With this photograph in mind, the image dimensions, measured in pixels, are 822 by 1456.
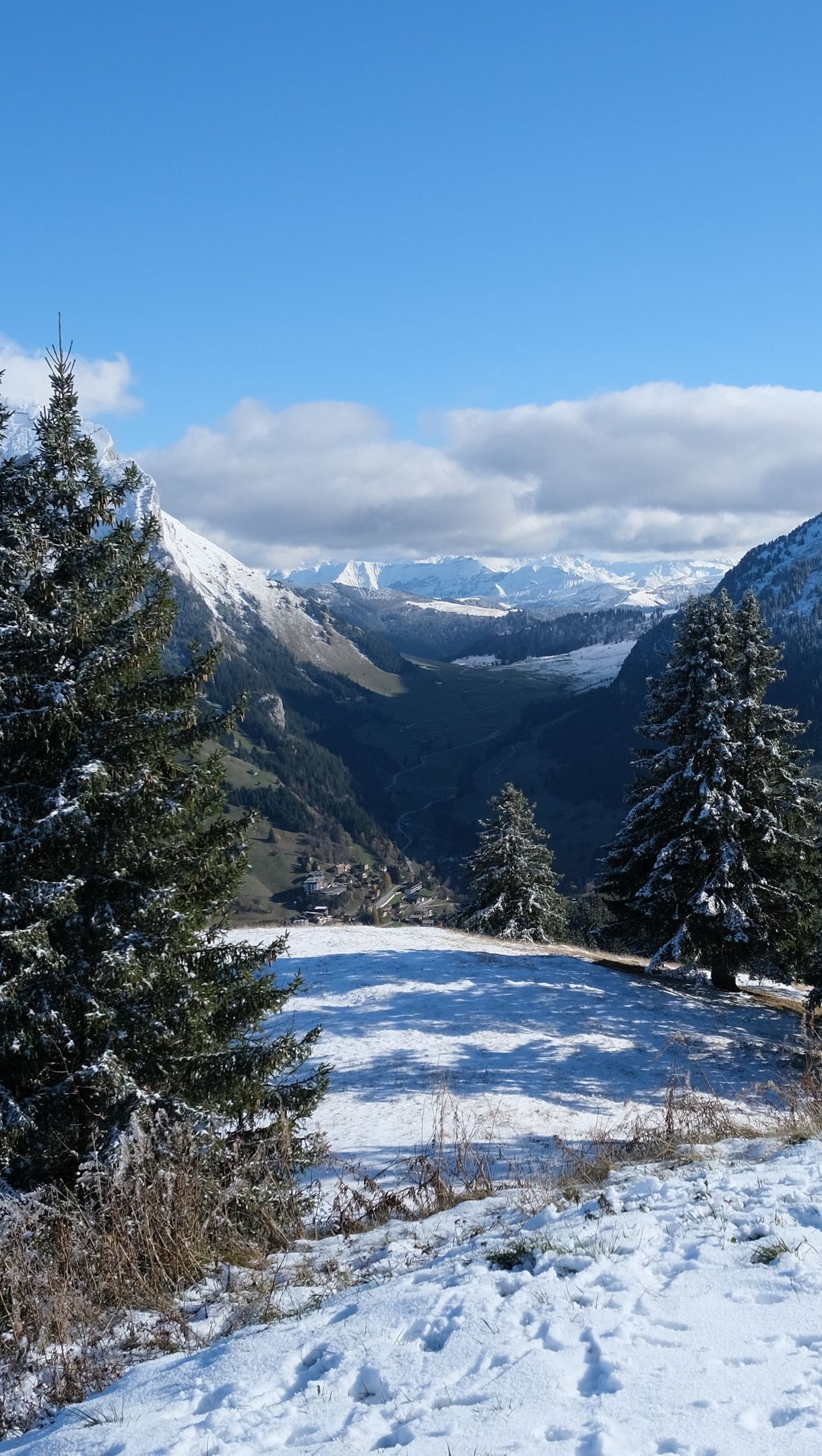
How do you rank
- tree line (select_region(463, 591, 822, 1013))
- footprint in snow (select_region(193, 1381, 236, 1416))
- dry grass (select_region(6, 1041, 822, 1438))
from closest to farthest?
footprint in snow (select_region(193, 1381, 236, 1416)), dry grass (select_region(6, 1041, 822, 1438)), tree line (select_region(463, 591, 822, 1013))

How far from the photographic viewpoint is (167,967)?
27.7 feet

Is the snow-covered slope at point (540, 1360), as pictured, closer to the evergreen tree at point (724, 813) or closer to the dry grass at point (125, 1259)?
the dry grass at point (125, 1259)

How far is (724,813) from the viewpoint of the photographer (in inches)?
833

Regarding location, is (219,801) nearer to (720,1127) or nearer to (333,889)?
(720,1127)

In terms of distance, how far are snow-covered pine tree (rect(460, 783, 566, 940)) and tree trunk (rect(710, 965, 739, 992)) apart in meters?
9.98

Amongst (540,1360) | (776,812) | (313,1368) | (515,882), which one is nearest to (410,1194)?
(313,1368)

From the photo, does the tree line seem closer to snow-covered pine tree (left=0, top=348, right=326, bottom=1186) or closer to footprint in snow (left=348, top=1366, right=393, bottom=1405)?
snow-covered pine tree (left=0, top=348, right=326, bottom=1186)

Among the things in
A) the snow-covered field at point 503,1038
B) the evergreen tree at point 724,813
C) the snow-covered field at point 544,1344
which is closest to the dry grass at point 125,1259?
the snow-covered field at point 544,1344

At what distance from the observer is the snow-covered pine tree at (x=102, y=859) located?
7812 millimetres

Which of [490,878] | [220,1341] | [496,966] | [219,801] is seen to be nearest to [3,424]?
[219,801]

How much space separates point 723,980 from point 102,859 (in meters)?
20.0

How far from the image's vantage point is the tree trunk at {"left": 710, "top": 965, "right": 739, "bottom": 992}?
74.2ft

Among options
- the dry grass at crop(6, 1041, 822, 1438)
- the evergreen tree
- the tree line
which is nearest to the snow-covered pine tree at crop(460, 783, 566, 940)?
the tree line

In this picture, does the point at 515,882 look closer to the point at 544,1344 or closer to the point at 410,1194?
the point at 410,1194
